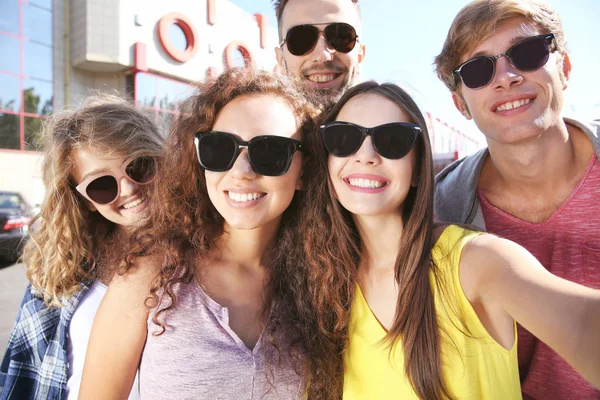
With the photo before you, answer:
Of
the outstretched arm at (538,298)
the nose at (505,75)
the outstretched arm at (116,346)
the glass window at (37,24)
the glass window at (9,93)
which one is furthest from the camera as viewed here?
the glass window at (37,24)

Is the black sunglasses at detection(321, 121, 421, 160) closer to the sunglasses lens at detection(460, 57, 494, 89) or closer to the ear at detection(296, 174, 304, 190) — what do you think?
the ear at detection(296, 174, 304, 190)

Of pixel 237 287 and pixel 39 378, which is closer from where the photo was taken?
pixel 237 287

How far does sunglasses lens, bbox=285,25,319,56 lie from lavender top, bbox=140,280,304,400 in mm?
2081

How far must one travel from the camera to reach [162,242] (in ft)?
6.51

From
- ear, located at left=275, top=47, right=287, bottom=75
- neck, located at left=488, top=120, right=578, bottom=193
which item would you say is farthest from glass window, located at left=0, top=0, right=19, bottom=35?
neck, located at left=488, top=120, right=578, bottom=193

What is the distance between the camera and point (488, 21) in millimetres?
2352

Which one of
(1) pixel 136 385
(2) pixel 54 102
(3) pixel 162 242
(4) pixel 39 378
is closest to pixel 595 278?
(3) pixel 162 242

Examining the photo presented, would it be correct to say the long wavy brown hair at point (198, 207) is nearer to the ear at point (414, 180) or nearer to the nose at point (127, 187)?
the nose at point (127, 187)

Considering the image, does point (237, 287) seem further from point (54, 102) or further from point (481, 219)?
point (54, 102)

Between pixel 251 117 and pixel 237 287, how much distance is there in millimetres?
847

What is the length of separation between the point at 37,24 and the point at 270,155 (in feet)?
59.4

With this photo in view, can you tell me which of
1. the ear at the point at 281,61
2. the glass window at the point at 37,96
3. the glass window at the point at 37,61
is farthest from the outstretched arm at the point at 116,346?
the glass window at the point at 37,61

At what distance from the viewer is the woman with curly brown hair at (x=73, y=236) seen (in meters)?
2.35

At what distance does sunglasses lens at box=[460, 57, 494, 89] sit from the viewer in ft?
7.75
